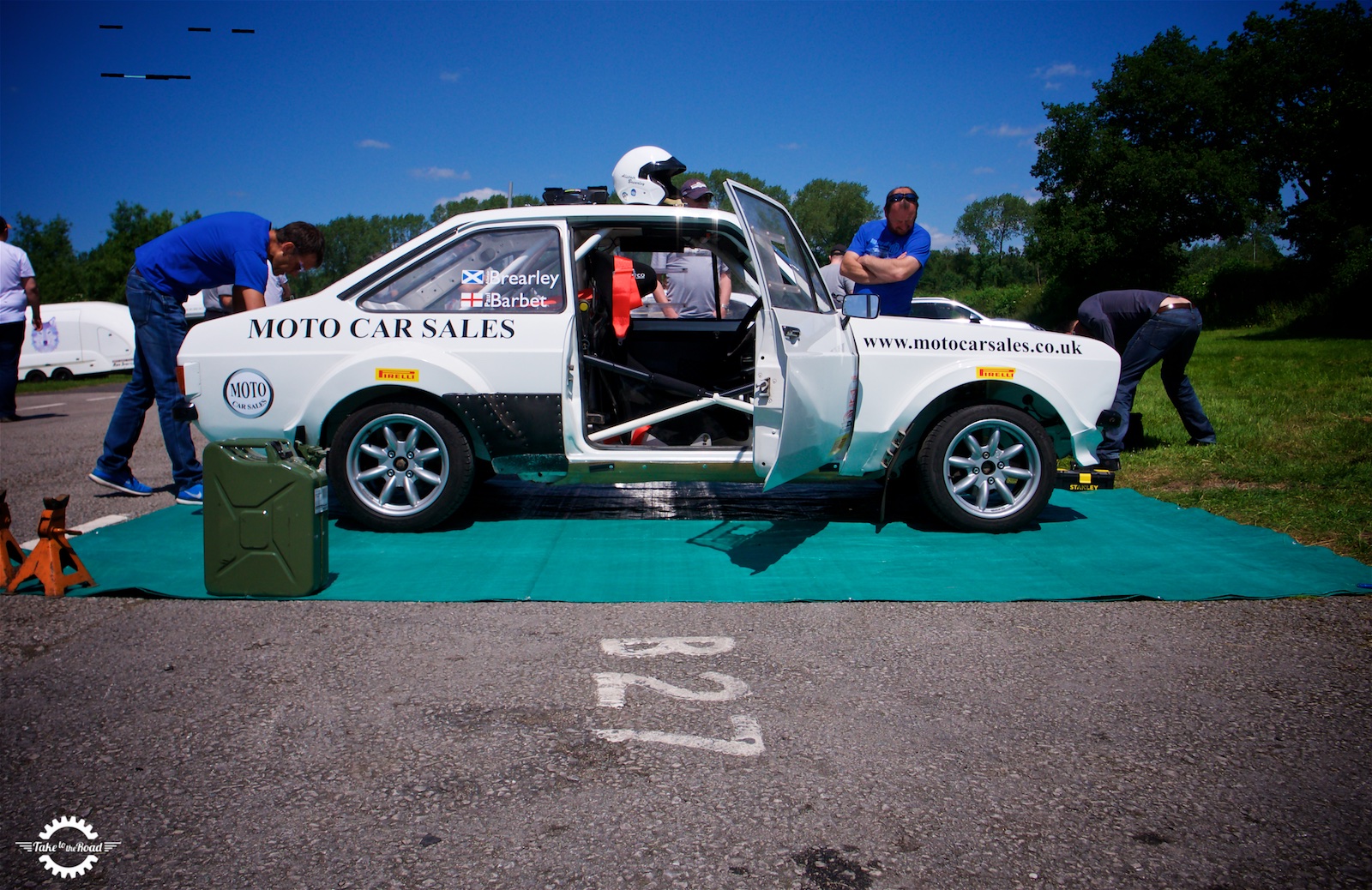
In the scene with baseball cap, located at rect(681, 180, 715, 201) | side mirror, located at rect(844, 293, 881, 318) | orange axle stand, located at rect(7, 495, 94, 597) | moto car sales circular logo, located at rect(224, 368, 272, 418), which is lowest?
orange axle stand, located at rect(7, 495, 94, 597)

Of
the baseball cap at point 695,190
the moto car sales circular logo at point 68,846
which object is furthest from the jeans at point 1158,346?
the moto car sales circular logo at point 68,846

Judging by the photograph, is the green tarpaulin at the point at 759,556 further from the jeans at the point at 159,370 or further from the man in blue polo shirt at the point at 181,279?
the man in blue polo shirt at the point at 181,279

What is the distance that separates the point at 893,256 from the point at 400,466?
3627 millimetres

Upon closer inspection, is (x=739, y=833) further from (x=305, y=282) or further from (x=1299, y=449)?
(x=305, y=282)

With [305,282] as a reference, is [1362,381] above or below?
below

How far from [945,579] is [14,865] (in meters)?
3.68

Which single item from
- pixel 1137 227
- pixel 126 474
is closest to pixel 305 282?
pixel 1137 227

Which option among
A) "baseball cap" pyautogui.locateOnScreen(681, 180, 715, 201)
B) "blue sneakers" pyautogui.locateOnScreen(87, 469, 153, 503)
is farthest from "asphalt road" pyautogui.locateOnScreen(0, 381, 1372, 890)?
"baseball cap" pyautogui.locateOnScreen(681, 180, 715, 201)

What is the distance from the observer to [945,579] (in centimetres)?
454

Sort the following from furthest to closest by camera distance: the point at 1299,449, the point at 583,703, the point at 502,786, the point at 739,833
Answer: the point at 1299,449
the point at 583,703
the point at 502,786
the point at 739,833

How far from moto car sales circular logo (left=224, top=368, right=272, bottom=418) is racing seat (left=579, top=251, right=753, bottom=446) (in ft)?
5.69

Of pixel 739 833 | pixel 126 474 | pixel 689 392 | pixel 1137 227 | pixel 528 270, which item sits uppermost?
pixel 1137 227

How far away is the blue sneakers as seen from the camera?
639 cm

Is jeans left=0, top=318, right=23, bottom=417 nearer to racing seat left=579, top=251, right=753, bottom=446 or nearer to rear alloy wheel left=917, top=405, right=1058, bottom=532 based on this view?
racing seat left=579, top=251, right=753, bottom=446
